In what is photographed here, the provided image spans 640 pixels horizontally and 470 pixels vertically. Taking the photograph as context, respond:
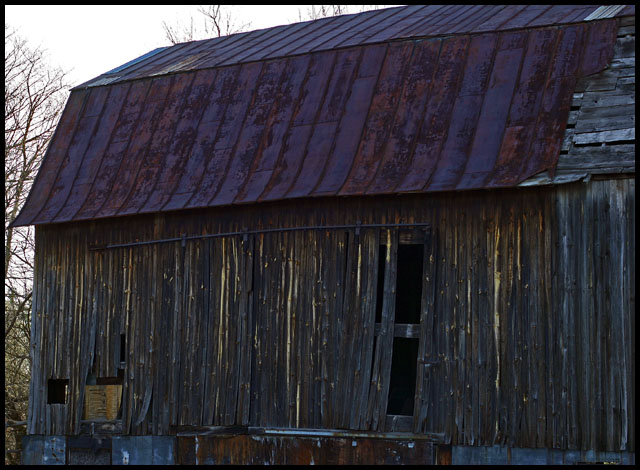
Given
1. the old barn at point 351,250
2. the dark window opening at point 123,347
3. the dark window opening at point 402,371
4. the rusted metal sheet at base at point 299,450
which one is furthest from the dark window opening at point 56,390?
the dark window opening at point 402,371

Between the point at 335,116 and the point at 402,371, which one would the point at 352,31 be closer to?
the point at 335,116

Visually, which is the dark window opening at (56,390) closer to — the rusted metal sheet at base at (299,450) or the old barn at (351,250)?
the old barn at (351,250)

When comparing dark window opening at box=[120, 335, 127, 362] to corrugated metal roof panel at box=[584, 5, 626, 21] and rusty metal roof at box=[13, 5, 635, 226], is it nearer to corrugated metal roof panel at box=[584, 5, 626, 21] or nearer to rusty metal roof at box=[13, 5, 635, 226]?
rusty metal roof at box=[13, 5, 635, 226]

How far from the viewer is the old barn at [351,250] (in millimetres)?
14195

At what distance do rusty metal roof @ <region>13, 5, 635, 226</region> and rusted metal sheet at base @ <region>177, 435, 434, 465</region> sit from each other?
3.44 meters

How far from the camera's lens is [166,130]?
58.4 ft

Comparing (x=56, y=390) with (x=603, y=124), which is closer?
(x=603, y=124)

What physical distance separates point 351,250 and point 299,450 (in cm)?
293

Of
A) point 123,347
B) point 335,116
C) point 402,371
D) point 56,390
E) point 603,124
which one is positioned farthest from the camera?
point 402,371

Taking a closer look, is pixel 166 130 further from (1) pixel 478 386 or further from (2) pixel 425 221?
(1) pixel 478 386

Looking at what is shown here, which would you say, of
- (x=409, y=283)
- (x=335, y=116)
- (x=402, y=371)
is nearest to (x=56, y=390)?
(x=402, y=371)

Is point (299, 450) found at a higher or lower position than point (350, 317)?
lower

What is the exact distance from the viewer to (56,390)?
18.8 m

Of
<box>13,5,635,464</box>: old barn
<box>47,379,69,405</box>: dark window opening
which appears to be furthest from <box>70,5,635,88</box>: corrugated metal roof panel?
<box>47,379,69,405</box>: dark window opening
